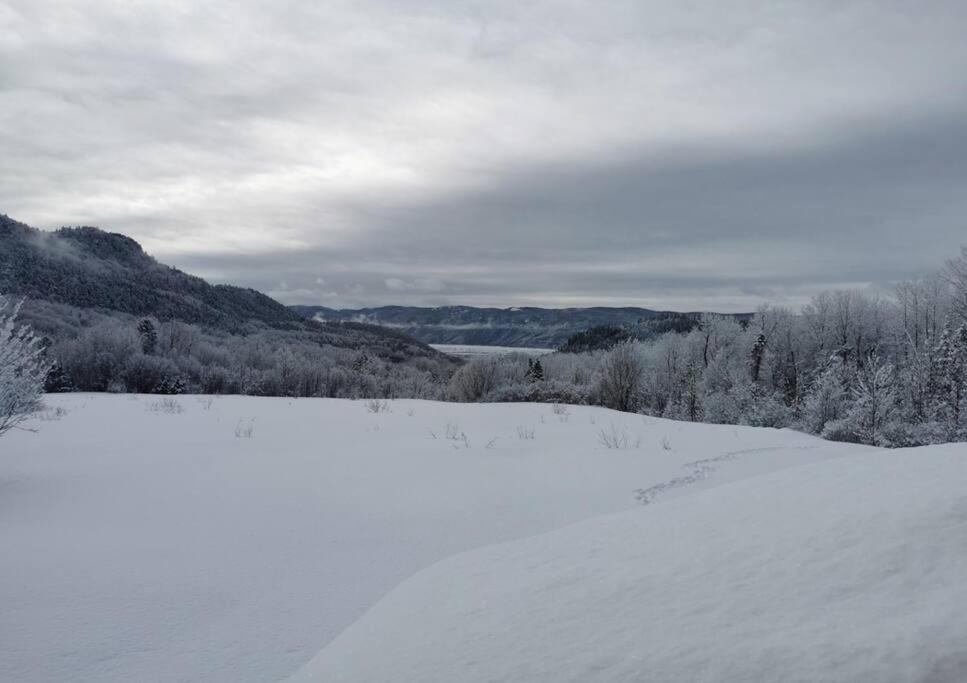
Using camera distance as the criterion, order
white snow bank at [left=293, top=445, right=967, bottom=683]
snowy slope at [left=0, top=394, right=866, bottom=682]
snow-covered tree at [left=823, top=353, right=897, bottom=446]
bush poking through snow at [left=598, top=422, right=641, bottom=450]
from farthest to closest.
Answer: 1. snow-covered tree at [left=823, top=353, right=897, bottom=446]
2. bush poking through snow at [left=598, top=422, right=641, bottom=450]
3. snowy slope at [left=0, top=394, right=866, bottom=682]
4. white snow bank at [left=293, top=445, right=967, bottom=683]

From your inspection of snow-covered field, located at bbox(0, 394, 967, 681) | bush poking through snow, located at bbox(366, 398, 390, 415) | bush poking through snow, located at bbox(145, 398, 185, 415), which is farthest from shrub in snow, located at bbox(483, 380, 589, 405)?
snow-covered field, located at bbox(0, 394, 967, 681)

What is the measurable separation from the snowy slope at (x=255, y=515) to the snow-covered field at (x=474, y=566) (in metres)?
0.02

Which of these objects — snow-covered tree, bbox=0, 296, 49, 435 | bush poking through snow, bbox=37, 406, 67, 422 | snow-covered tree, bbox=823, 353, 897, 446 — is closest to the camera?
snow-covered tree, bbox=0, 296, 49, 435

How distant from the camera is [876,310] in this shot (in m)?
45.1

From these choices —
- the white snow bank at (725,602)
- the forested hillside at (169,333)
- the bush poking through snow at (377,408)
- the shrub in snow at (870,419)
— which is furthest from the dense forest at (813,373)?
the white snow bank at (725,602)

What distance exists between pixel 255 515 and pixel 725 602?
4531mm

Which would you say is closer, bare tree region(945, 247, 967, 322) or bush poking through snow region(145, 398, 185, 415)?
bush poking through snow region(145, 398, 185, 415)

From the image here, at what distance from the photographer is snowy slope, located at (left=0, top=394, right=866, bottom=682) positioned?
3.25m

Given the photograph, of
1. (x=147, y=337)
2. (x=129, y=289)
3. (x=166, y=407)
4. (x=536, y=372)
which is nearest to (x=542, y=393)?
(x=536, y=372)

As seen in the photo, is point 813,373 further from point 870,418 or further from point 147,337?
point 147,337

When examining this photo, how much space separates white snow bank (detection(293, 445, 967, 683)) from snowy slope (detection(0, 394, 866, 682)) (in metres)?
0.98

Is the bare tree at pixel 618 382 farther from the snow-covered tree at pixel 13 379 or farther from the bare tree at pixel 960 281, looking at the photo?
the snow-covered tree at pixel 13 379

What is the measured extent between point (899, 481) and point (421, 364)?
104 metres

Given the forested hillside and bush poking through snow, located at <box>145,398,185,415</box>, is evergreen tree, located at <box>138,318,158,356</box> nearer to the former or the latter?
the forested hillside
